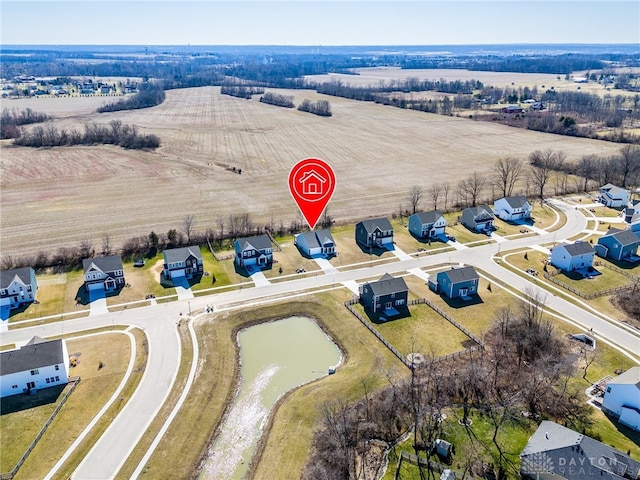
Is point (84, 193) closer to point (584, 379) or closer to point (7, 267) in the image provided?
point (7, 267)

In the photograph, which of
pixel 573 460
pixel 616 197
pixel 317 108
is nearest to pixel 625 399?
pixel 573 460

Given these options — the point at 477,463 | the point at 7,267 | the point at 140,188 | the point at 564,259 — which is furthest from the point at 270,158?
the point at 477,463

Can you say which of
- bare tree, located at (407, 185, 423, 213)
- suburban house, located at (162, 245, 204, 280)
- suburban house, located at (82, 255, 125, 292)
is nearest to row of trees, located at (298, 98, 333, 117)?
bare tree, located at (407, 185, 423, 213)

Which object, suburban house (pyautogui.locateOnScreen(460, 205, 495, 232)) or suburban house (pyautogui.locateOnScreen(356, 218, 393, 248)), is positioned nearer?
suburban house (pyautogui.locateOnScreen(356, 218, 393, 248))

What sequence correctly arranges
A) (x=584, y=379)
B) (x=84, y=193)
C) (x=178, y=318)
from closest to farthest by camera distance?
(x=584, y=379)
(x=178, y=318)
(x=84, y=193)

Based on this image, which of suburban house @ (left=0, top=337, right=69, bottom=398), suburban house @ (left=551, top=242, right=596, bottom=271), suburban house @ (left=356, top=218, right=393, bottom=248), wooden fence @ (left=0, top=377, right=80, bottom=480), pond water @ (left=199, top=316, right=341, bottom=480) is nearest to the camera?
wooden fence @ (left=0, top=377, right=80, bottom=480)

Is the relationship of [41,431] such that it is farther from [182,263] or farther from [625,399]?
[625,399]

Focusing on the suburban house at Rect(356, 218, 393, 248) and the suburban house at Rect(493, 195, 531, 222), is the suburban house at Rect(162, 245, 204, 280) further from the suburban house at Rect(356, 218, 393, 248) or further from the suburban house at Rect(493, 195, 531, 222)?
the suburban house at Rect(493, 195, 531, 222)
